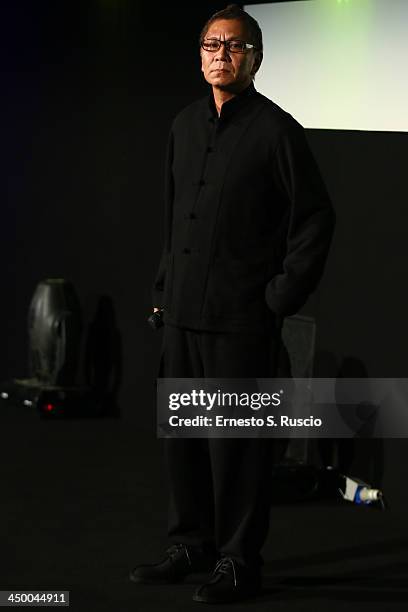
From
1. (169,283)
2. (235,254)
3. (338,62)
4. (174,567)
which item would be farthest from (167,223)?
(338,62)

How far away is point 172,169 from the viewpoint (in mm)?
3326

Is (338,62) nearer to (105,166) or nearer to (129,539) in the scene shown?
(105,166)

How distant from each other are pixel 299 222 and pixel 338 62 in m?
1.27

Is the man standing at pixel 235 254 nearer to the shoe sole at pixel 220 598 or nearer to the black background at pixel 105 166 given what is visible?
the shoe sole at pixel 220 598

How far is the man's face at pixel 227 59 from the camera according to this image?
3039mm

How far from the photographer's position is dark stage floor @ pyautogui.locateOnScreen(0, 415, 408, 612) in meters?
3.25

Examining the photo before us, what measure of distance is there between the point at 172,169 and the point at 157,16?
1957 millimetres

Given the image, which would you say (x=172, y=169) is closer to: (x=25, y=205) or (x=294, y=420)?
(x=294, y=420)

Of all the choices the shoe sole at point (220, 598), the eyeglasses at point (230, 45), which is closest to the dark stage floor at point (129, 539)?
the shoe sole at point (220, 598)

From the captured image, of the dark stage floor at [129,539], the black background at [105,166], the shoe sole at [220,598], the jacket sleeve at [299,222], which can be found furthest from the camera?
the black background at [105,166]

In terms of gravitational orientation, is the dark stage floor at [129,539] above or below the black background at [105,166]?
below

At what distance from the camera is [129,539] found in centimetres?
374

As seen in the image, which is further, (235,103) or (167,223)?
(167,223)

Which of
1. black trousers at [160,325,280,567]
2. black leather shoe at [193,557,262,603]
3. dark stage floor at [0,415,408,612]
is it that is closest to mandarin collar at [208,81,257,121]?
black trousers at [160,325,280,567]
